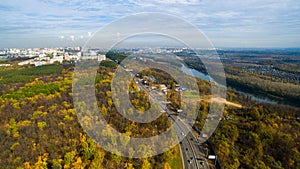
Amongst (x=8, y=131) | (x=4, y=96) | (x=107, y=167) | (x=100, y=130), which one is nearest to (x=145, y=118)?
(x=100, y=130)

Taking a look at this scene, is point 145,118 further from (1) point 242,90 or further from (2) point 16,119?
(1) point 242,90

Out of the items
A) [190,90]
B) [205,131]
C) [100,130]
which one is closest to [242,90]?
[190,90]

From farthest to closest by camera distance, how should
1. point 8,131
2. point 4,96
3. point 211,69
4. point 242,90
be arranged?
point 211,69
point 242,90
point 4,96
point 8,131

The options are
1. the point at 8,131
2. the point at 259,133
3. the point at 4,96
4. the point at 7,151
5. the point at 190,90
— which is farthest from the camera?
the point at 190,90

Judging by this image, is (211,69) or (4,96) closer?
(4,96)

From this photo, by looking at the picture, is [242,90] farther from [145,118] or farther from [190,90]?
[145,118]

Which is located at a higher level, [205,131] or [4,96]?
[4,96]

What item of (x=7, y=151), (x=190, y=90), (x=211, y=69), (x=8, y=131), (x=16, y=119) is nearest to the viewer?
(x=7, y=151)

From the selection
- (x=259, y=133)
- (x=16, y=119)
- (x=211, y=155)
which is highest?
(x=16, y=119)

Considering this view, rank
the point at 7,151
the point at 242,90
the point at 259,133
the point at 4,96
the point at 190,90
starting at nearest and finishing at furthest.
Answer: the point at 7,151
the point at 259,133
the point at 4,96
the point at 190,90
the point at 242,90
